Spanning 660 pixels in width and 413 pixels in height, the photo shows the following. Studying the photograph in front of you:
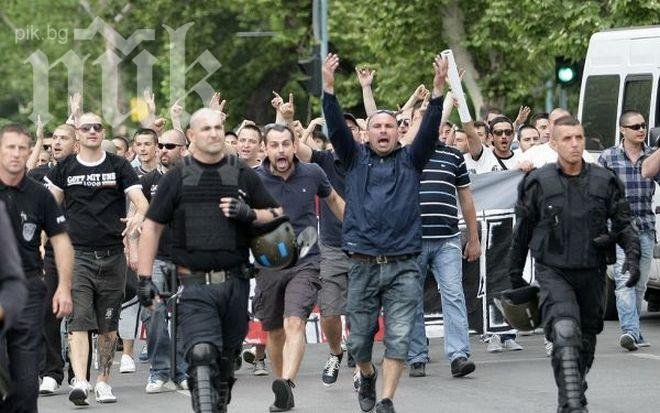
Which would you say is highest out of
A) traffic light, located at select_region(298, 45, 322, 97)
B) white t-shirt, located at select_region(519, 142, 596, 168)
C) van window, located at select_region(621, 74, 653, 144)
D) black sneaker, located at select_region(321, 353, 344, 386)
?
traffic light, located at select_region(298, 45, 322, 97)

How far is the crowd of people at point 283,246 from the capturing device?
9.75m

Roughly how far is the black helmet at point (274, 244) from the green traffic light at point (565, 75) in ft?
47.7

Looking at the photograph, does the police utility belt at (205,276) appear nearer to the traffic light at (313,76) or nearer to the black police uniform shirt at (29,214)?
the black police uniform shirt at (29,214)

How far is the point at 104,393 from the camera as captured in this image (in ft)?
42.1

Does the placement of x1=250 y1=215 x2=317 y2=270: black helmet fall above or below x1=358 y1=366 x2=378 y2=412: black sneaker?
above

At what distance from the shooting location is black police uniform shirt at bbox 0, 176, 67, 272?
10281 mm

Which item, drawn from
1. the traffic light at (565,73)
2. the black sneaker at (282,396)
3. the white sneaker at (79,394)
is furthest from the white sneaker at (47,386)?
the traffic light at (565,73)

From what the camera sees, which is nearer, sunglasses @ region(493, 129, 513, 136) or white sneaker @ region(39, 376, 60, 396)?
white sneaker @ region(39, 376, 60, 396)

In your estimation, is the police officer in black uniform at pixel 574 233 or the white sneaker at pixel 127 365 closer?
the police officer in black uniform at pixel 574 233

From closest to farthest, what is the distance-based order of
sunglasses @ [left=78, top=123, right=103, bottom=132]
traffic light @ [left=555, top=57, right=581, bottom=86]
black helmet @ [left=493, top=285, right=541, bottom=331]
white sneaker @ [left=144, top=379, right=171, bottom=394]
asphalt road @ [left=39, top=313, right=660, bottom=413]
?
black helmet @ [left=493, top=285, right=541, bottom=331] → asphalt road @ [left=39, top=313, right=660, bottom=413] → sunglasses @ [left=78, top=123, right=103, bottom=132] → white sneaker @ [left=144, top=379, right=171, bottom=394] → traffic light @ [left=555, top=57, right=581, bottom=86]

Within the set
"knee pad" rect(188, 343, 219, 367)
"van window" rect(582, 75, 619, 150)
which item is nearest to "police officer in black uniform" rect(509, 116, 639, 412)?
"knee pad" rect(188, 343, 219, 367)

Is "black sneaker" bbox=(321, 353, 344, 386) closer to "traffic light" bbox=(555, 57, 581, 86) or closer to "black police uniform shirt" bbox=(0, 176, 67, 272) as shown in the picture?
"black police uniform shirt" bbox=(0, 176, 67, 272)

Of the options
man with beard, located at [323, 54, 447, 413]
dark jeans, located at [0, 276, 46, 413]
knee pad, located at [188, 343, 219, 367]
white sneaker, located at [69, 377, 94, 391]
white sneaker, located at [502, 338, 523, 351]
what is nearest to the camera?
dark jeans, located at [0, 276, 46, 413]

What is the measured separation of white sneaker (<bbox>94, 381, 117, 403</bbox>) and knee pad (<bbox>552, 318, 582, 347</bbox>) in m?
3.91
